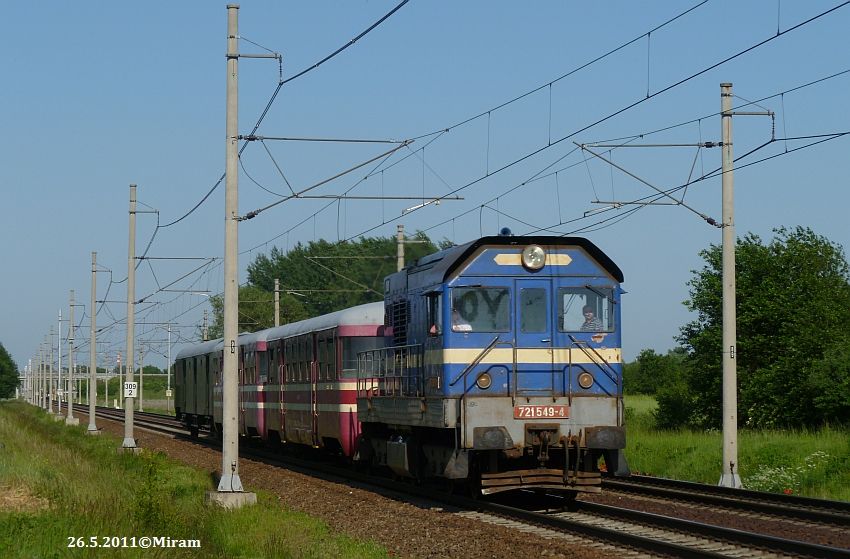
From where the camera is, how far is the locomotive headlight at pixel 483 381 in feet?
59.8

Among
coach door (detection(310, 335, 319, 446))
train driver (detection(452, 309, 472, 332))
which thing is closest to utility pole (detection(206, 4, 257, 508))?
train driver (detection(452, 309, 472, 332))

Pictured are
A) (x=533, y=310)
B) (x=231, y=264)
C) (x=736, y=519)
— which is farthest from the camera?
(x=231, y=264)

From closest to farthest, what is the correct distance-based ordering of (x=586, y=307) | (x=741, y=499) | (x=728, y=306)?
(x=586, y=307)
(x=741, y=499)
(x=728, y=306)

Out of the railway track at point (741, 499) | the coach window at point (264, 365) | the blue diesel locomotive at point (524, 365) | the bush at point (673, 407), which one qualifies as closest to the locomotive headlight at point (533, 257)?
the blue diesel locomotive at point (524, 365)

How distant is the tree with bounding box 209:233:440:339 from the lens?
265 feet

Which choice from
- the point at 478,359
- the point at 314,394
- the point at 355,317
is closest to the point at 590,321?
the point at 478,359

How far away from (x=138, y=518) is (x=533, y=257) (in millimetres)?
6991

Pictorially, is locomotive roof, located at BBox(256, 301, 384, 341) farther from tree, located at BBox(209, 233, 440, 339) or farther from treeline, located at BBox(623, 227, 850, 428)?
tree, located at BBox(209, 233, 440, 339)

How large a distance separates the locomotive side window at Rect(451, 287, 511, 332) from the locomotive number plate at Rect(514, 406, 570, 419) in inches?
51.5

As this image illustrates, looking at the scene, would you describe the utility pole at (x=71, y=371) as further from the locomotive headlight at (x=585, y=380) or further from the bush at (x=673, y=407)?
the locomotive headlight at (x=585, y=380)

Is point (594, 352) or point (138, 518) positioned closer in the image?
point (138, 518)

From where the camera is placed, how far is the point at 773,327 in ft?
130

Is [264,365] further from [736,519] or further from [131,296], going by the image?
[736,519]

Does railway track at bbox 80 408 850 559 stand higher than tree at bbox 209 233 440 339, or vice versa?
tree at bbox 209 233 440 339
